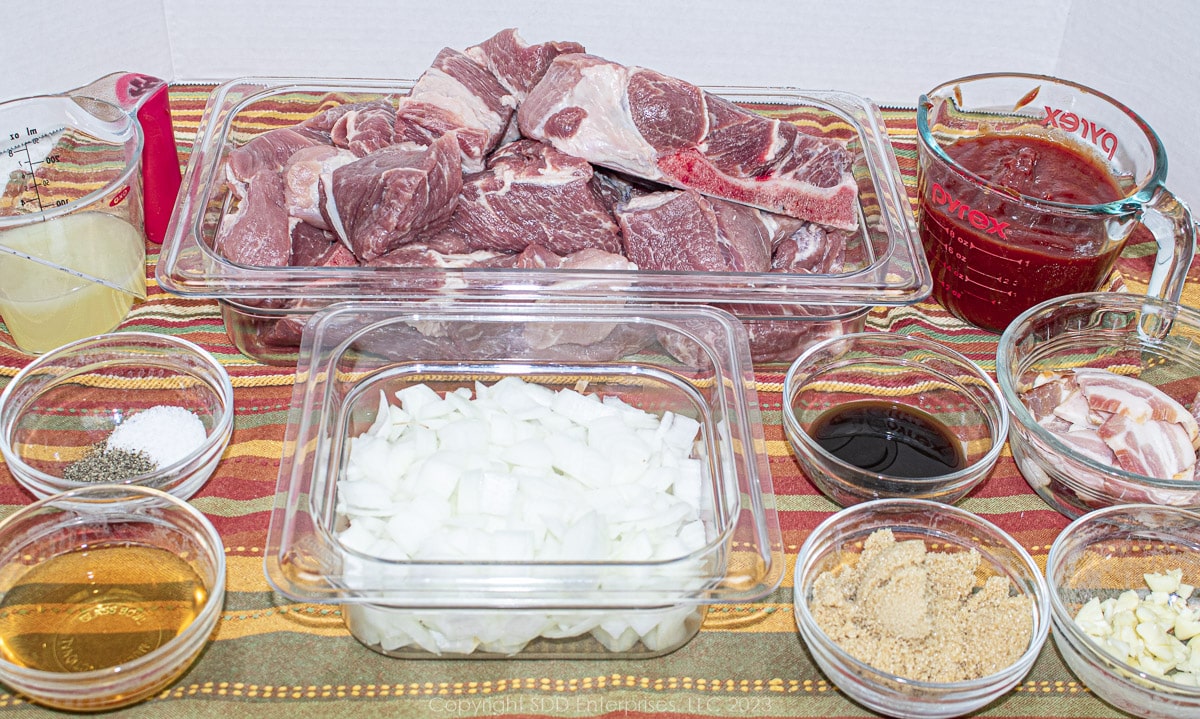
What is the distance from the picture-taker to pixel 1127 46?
3.27m

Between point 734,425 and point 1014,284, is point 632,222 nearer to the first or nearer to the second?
point 734,425

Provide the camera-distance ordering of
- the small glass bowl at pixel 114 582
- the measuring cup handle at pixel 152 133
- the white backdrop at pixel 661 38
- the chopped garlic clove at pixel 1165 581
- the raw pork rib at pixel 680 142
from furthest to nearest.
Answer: the white backdrop at pixel 661 38 < the measuring cup handle at pixel 152 133 < the raw pork rib at pixel 680 142 < the chopped garlic clove at pixel 1165 581 < the small glass bowl at pixel 114 582

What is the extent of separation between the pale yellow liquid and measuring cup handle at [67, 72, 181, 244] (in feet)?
0.49

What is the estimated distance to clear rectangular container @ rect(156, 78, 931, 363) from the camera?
211 cm

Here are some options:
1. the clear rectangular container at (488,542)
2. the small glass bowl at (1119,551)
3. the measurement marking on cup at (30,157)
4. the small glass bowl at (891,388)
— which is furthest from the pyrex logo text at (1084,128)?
the measurement marking on cup at (30,157)

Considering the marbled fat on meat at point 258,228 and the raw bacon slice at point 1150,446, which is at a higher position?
the marbled fat on meat at point 258,228

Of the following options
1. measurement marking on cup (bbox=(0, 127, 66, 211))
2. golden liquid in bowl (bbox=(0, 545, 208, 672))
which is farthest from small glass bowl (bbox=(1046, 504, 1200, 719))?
measurement marking on cup (bbox=(0, 127, 66, 211))

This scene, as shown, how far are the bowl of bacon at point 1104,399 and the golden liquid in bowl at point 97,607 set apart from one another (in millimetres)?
1560

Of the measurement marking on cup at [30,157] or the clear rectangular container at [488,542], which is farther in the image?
the measurement marking on cup at [30,157]

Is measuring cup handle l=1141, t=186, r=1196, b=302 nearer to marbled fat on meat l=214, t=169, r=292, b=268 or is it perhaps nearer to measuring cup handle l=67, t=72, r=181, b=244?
marbled fat on meat l=214, t=169, r=292, b=268

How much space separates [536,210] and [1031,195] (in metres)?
1.09

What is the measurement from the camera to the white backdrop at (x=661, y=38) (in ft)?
10.9

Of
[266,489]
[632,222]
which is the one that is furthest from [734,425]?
[266,489]

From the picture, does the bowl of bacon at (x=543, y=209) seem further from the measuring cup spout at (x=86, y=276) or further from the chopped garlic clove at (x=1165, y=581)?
the chopped garlic clove at (x=1165, y=581)
